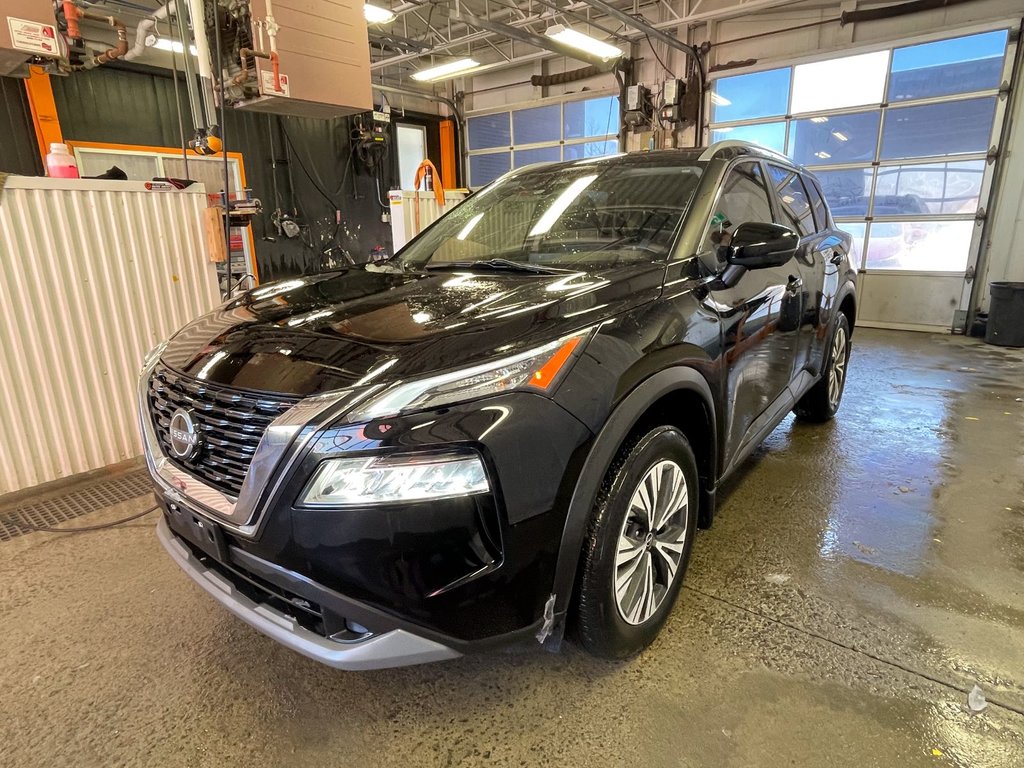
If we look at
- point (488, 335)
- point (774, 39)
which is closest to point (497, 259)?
point (488, 335)

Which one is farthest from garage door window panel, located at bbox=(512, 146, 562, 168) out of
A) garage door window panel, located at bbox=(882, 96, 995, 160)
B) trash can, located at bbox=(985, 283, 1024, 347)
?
trash can, located at bbox=(985, 283, 1024, 347)

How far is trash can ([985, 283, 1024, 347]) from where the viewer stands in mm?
6387

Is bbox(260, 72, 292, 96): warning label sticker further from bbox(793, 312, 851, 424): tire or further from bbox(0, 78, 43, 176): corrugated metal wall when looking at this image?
bbox(0, 78, 43, 176): corrugated metal wall

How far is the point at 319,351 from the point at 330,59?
9.53 ft

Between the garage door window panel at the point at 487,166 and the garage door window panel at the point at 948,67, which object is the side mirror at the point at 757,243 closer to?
the garage door window panel at the point at 948,67

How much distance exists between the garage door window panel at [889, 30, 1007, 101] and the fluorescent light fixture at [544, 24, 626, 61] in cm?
347

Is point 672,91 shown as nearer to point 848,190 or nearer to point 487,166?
point 848,190

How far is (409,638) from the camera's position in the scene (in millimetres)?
1294

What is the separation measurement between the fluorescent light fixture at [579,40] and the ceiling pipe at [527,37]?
50 centimetres

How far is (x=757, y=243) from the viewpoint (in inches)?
77.8

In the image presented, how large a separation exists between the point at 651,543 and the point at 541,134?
10.2 metres

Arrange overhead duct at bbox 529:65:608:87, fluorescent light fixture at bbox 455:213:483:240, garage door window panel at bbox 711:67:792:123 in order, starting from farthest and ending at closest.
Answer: overhead duct at bbox 529:65:608:87 < garage door window panel at bbox 711:67:792:123 < fluorescent light fixture at bbox 455:213:483:240

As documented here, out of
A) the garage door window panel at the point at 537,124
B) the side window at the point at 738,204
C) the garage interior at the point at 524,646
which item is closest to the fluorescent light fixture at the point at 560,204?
the side window at the point at 738,204

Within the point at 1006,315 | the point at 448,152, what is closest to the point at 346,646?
the point at 1006,315
